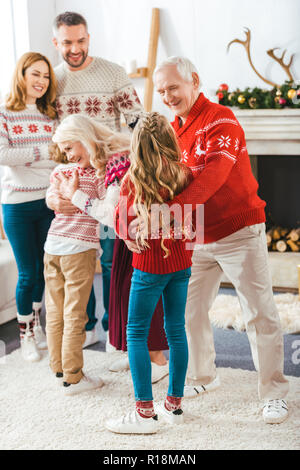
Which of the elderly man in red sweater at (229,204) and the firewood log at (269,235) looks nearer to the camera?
the elderly man in red sweater at (229,204)

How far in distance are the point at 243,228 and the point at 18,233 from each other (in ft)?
4.09

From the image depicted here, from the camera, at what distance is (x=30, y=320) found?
2900 mm

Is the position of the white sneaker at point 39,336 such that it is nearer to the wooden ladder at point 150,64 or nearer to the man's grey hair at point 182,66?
the man's grey hair at point 182,66

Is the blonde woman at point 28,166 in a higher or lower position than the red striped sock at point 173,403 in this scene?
higher

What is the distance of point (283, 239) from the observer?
4172 millimetres

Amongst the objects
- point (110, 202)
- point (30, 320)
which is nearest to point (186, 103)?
point (110, 202)

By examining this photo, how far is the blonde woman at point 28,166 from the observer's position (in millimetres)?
2689

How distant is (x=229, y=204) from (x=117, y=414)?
3.15ft

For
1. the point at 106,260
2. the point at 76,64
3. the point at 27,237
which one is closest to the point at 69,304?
the point at 106,260

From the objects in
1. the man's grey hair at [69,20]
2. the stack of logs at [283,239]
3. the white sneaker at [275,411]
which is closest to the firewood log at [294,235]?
the stack of logs at [283,239]

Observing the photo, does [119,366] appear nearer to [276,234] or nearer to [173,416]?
[173,416]

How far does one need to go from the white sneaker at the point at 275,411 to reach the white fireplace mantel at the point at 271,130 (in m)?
2.23

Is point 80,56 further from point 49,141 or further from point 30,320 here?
point 30,320

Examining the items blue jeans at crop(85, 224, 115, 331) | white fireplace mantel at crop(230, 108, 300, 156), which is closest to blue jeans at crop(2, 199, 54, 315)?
blue jeans at crop(85, 224, 115, 331)
